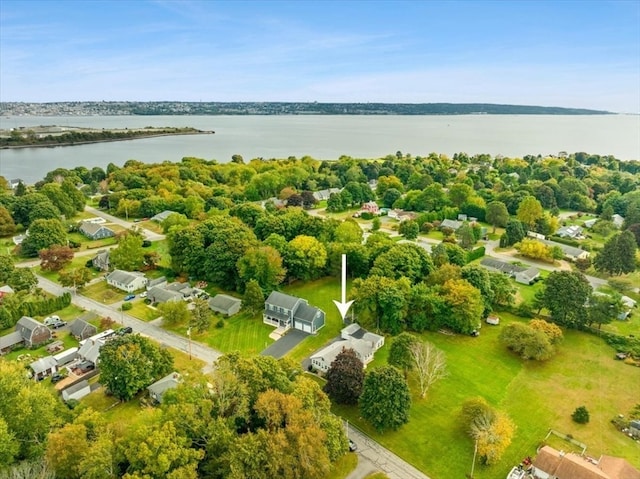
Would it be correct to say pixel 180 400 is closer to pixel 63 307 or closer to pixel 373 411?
pixel 373 411

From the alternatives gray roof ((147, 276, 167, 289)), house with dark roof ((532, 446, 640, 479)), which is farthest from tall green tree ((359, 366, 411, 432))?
gray roof ((147, 276, 167, 289))

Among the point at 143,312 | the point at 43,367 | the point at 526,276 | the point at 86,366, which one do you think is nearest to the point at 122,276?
the point at 143,312

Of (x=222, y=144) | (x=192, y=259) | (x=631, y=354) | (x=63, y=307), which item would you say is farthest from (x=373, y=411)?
(x=222, y=144)

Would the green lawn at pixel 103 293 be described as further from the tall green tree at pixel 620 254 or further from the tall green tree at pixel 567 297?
the tall green tree at pixel 620 254

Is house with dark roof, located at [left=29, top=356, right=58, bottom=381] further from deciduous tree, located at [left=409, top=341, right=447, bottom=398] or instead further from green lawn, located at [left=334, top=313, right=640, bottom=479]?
deciduous tree, located at [left=409, top=341, right=447, bottom=398]

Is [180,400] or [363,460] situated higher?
[180,400]

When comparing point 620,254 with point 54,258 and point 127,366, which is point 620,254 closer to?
point 127,366

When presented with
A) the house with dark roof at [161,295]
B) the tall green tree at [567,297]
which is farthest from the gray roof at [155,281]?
the tall green tree at [567,297]
